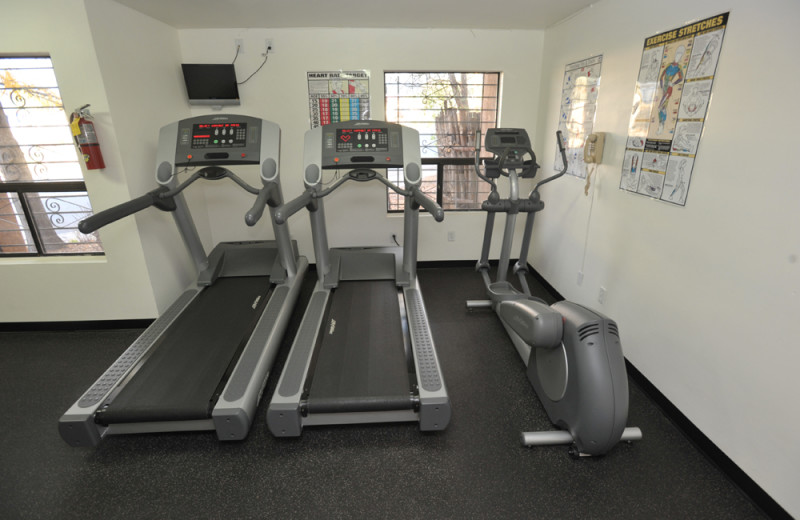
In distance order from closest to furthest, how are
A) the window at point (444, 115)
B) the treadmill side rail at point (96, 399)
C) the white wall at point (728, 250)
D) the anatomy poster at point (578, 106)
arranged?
the white wall at point (728, 250) < the treadmill side rail at point (96, 399) < the anatomy poster at point (578, 106) < the window at point (444, 115)

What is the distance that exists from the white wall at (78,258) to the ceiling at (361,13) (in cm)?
52

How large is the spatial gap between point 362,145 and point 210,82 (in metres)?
1.79

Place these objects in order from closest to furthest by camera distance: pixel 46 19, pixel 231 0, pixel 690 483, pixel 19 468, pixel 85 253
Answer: pixel 690 483
pixel 19 468
pixel 46 19
pixel 231 0
pixel 85 253

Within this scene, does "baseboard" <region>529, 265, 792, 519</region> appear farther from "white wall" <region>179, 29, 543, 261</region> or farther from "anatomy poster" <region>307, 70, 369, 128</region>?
"anatomy poster" <region>307, 70, 369, 128</region>

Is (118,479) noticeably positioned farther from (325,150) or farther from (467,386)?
(325,150)

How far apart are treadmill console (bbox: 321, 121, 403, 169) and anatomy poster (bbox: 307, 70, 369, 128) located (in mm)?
931

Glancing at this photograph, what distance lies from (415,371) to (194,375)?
1.28 m

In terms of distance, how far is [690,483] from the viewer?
71.7 inches

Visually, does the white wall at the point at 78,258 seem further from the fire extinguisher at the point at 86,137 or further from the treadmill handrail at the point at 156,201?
the treadmill handrail at the point at 156,201

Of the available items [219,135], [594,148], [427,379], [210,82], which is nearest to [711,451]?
[427,379]

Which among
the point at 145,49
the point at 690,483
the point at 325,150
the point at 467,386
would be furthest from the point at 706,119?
the point at 145,49

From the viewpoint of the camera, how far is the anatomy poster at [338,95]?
3.63 metres

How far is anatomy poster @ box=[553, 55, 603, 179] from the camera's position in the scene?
288 centimetres

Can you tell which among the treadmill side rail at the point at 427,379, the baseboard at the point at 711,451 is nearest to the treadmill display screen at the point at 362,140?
the treadmill side rail at the point at 427,379
